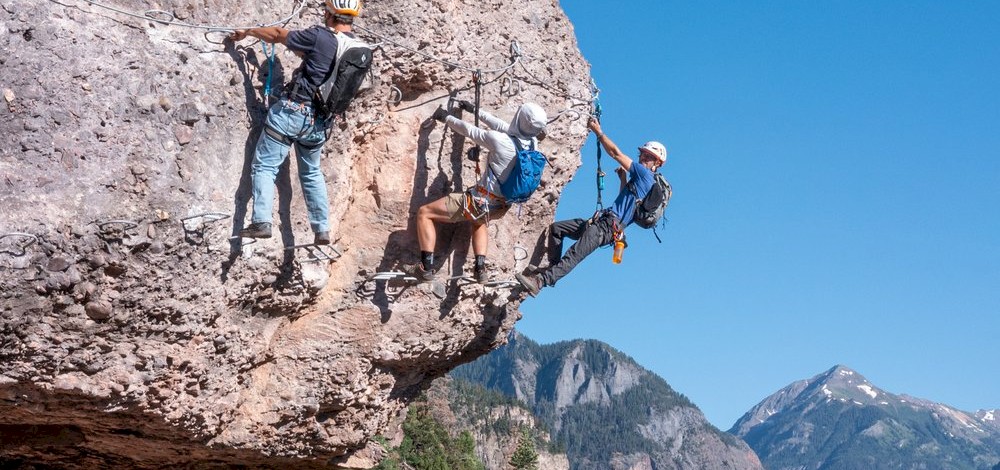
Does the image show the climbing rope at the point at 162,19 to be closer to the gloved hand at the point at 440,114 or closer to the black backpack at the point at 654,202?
the gloved hand at the point at 440,114

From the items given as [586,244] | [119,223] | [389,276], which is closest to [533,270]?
[586,244]

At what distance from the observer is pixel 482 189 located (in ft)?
Result: 36.1

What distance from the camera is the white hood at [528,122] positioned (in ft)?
35.2

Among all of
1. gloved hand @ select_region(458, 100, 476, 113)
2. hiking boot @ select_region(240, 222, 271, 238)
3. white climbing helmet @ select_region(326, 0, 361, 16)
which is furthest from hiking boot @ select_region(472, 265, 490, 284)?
white climbing helmet @ select_region(326, 0, 361, 16)

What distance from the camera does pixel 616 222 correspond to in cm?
1199

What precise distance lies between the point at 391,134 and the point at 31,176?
3.90 m

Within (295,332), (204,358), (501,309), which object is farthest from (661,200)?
(204,358)

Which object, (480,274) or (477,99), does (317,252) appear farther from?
(477,99)

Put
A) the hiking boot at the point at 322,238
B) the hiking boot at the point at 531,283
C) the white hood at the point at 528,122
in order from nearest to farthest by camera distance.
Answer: the hiking boot at the point at 322,238
the white hood at the point at 528,122
the hiking boot at the point at 531,283

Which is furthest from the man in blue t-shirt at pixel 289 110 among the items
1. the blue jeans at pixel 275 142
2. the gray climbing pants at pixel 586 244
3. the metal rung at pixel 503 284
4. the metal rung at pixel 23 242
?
the gray climbing pants at pixel 586 244

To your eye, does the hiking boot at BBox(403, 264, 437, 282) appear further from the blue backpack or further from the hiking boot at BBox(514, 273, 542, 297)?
the blue backpack

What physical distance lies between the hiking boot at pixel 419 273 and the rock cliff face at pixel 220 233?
19cm

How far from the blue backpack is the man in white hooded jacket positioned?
44mm

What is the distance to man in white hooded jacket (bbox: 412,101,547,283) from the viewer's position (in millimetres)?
10809
